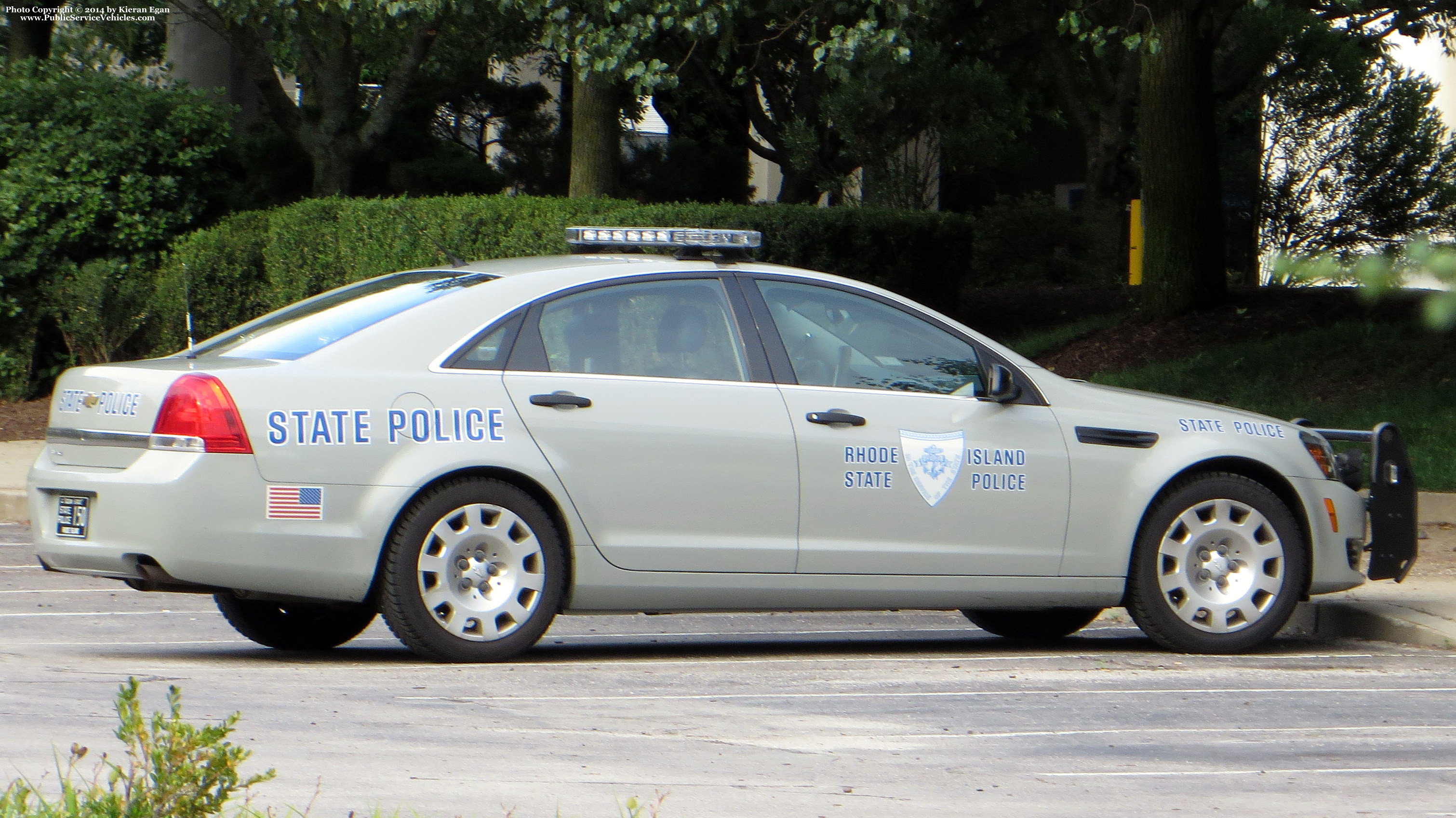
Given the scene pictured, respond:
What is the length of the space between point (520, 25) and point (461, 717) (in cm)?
1515

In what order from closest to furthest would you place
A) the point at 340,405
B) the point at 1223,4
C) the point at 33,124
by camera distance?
the point at 340,405, the point at 1223,4, the point at 33,124

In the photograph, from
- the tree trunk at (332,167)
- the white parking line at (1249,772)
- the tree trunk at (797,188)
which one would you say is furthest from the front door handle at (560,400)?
the tree trunk at (797,188)

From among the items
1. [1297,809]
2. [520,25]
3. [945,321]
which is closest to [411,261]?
[520,25]

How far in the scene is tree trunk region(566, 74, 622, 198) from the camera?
1789cm

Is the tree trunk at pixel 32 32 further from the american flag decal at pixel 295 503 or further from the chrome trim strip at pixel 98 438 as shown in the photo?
the american flag decal at pixel 295 503

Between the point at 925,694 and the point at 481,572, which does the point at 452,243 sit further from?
the point at 925,694

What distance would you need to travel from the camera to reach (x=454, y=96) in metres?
24.9

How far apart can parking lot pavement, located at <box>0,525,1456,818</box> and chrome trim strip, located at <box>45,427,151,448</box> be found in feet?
2.66

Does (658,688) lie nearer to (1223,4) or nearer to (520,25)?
(1223,4)

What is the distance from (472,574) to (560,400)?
0.70 meters

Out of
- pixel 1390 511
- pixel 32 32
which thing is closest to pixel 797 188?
pixel 32 32

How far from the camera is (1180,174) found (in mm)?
17578

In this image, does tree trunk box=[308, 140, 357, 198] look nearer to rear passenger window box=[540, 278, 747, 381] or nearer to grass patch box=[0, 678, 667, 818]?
rear passenger window box=[540, 278, 747, 381]

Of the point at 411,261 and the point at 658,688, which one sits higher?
the point at 411,261
